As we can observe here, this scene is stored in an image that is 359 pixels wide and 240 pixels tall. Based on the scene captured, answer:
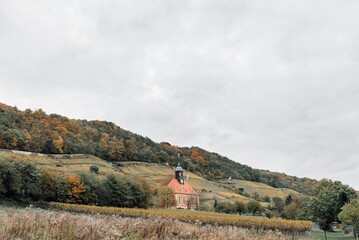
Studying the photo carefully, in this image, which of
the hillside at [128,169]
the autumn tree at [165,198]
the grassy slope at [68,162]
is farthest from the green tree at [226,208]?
the grassy slope at [68,162]

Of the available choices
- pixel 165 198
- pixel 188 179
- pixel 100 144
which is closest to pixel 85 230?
pixel 165 198


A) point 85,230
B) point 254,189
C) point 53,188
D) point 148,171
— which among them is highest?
point 148,171

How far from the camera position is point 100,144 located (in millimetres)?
123562

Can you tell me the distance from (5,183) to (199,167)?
378ft

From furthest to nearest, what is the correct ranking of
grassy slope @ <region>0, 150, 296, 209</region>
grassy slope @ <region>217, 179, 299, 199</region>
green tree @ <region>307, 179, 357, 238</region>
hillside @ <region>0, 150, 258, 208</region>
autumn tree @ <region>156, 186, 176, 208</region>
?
grassy slope @ <region>217, 179, 299, 199</region> < grassy slope @ <region>0, 150, 296, 209</region> < hillside @ <region>0, 150, 258, 208</region> < autumn tree @ <region>156, 186, 176, 208</region> < green tree @ <region>307, 179, 357, 238</region>

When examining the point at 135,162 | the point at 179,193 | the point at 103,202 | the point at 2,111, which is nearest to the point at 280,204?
the point at 179,193

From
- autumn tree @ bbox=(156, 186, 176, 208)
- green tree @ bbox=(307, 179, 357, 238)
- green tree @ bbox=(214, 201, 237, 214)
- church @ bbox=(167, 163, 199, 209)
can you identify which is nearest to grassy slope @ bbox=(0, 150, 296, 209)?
church @ bbox=(167, 163, 199, 209)

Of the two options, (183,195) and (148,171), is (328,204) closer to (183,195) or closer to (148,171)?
(183,195)

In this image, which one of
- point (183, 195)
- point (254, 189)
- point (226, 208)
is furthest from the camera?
point (254, 189)

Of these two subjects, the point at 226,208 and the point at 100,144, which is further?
the point at 100,144

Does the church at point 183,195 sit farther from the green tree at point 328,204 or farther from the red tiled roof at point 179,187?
the green tree at point 328,204

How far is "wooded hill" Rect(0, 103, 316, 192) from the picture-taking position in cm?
9869

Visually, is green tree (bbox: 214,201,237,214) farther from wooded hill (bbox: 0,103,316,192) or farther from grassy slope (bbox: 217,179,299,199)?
wooded hill (bbox: 0,103,316,192)

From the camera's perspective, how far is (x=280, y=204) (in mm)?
103812
